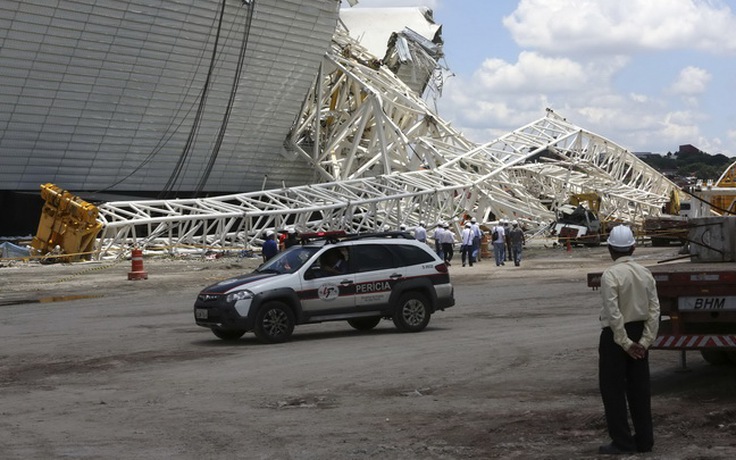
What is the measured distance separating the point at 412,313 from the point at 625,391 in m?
9.50

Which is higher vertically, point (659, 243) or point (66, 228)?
point (659, 243)

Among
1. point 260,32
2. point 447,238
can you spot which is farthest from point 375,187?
point 447,238

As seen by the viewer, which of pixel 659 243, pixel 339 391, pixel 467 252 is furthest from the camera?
pixel 659 243

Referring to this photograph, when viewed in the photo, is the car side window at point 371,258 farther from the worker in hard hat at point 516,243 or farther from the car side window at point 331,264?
the worker in hard hat at point 516,243

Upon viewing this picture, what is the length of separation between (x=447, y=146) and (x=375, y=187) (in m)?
9.50

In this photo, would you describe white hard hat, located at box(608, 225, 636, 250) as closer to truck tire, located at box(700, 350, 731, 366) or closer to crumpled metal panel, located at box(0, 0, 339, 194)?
truck tire, located at box(700, 350, 731, 366)

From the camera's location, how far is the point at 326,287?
1816cm

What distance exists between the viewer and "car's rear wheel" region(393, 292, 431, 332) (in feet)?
60.7

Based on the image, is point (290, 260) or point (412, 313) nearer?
point (290, 260)

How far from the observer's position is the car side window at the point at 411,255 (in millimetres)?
19000

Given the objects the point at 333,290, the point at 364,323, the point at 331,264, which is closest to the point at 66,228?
the point at 364,323

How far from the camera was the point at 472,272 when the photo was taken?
35.8 m

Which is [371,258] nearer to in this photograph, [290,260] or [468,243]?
[290,260]

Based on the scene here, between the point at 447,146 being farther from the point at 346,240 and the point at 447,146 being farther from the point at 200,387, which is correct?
the point at 200,387
